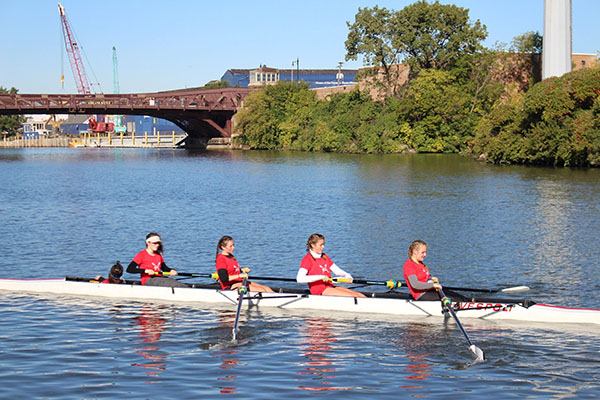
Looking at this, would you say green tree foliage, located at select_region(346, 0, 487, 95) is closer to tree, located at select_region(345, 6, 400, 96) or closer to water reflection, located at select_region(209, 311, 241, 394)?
tree, located at select_region(345, 6, 400, 96)

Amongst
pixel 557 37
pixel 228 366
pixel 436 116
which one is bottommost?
pixel 228 366

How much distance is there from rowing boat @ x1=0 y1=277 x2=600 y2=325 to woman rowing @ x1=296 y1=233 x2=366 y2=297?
28cm

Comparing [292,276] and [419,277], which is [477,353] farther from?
[292,276]

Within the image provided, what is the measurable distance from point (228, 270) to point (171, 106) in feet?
324

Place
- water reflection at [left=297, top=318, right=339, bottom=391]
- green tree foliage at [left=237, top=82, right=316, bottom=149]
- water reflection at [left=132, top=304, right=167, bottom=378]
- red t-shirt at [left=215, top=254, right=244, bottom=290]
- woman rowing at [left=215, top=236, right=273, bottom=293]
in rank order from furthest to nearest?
green tree foliage at [left=237, top=82, right=316, bottom=149]
red t-shirt at [left=215, top=254, right=244, bottom=290]
woman rowing at [left=215, top=236, right=273, bottom=293]
water reflection at [left=132, top=304, right=167, bottom=378]
water reflection at [left=297, top=318, right=339, bottom=391]

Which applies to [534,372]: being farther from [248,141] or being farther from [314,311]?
[248,141]

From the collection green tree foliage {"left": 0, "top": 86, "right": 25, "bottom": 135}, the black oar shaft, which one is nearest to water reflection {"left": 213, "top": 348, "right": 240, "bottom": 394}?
the black oar shaft

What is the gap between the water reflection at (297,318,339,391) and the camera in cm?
1123

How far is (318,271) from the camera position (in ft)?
50.3

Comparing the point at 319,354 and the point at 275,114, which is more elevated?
the point at 275,114

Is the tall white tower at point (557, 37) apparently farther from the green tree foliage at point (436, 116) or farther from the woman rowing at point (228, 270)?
the woman rowing at point (228, 270)

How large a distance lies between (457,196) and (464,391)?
28535 millimetres

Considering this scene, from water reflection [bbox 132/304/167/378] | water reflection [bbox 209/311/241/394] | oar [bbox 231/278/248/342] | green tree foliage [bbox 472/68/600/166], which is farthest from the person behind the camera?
green tree foliage [bbox 472/68/600/166]

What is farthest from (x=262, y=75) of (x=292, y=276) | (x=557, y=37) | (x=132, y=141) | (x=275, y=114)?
(x=292, y=276)
